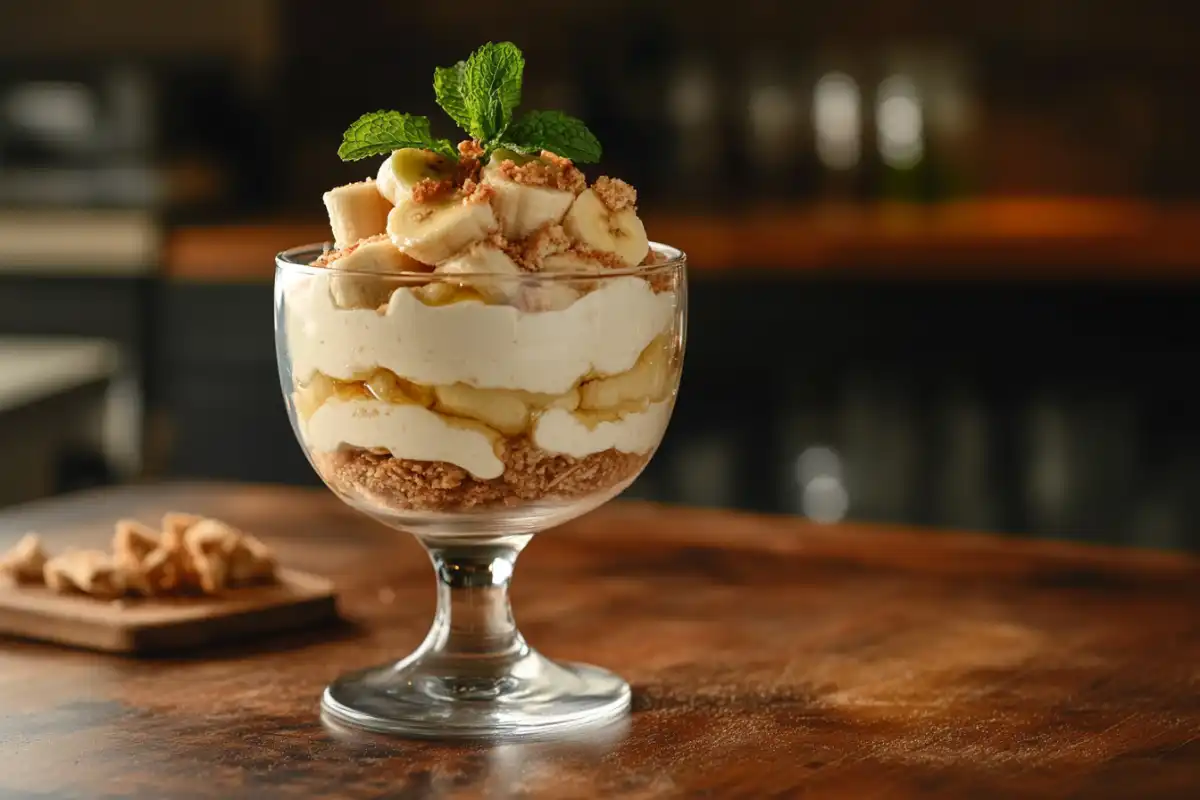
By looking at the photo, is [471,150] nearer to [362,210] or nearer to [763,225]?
[362,210]

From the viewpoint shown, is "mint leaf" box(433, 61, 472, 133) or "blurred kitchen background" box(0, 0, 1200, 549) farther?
"blurred kitchen background" box(0, 0, 1200, 549)

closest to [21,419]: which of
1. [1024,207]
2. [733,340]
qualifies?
[733,340]

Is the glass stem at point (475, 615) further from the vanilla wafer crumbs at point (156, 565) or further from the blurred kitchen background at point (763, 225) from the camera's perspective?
the blurred kitchen background at point (763, 225)

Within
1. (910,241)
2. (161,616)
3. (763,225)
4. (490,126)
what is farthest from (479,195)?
A: (763,225)

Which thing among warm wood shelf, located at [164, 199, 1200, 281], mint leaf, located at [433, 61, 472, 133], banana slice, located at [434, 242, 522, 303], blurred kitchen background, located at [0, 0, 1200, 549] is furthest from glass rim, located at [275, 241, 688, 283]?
warm wood shelf, located at [164, 199, 1200, 281]

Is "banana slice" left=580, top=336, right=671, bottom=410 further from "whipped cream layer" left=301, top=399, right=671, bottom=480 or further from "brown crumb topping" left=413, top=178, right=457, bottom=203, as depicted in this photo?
"brown crumb topping" left=413, top=178, right=457, bottom=203

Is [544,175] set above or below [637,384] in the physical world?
above
